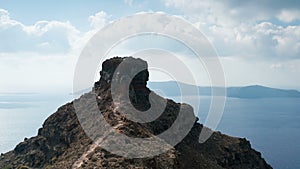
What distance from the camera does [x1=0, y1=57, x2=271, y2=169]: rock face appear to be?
235ft

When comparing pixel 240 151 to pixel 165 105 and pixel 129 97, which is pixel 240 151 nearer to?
pixel 165 105

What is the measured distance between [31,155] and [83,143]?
124 ft

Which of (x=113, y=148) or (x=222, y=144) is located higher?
(x=222, y=144)

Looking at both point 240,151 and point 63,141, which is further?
point 240,151

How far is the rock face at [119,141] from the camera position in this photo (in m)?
71.6

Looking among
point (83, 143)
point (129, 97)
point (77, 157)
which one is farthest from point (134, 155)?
point (129, 97)

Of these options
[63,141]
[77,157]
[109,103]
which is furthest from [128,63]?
[77,157]

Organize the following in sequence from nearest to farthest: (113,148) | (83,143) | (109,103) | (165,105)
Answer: (113,148) → (83,143) → (109,103) → (165,105)

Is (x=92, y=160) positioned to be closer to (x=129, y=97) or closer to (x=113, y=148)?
(x=113, y=148)

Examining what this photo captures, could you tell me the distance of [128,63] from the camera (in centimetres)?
10206

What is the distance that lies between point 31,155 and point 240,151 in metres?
71.2

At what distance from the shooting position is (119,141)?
2712 inches

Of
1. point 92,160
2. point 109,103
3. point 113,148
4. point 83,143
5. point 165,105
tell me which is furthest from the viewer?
point 165,105

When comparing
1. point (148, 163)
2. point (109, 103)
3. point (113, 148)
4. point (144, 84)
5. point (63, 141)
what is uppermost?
point (144, 84)
